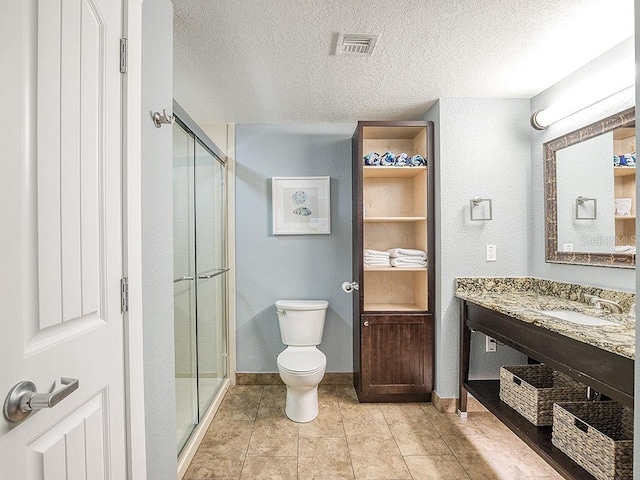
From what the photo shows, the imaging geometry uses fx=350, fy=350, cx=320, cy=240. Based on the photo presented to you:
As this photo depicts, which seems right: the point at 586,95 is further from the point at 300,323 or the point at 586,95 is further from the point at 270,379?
the point at 270,379

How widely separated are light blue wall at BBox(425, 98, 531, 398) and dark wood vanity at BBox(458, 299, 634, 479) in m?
0.15

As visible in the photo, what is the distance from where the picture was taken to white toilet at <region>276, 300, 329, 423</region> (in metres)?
2.35

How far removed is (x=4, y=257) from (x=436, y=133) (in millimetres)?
2596

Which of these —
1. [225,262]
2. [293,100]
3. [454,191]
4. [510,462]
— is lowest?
[510,462]

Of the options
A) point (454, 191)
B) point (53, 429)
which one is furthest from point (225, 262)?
point (53, 429)

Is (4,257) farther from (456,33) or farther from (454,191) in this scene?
(454,191)

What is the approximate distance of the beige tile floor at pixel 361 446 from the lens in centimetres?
188

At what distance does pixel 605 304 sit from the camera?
181 cm

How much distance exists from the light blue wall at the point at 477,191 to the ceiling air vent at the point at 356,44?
90cm

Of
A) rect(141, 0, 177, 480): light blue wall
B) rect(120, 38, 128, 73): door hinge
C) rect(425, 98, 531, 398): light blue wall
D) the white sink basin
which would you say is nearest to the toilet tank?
rect(425, 98, 531, 398): light blue wall

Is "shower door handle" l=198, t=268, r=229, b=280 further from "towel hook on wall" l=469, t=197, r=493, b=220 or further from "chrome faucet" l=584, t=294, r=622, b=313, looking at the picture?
"chrome faucet" l=584, t=294, r=622, b=313

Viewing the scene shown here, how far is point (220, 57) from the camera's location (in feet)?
6.51

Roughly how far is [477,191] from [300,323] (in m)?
1.68

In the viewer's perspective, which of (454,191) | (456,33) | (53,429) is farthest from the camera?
(454,191)
